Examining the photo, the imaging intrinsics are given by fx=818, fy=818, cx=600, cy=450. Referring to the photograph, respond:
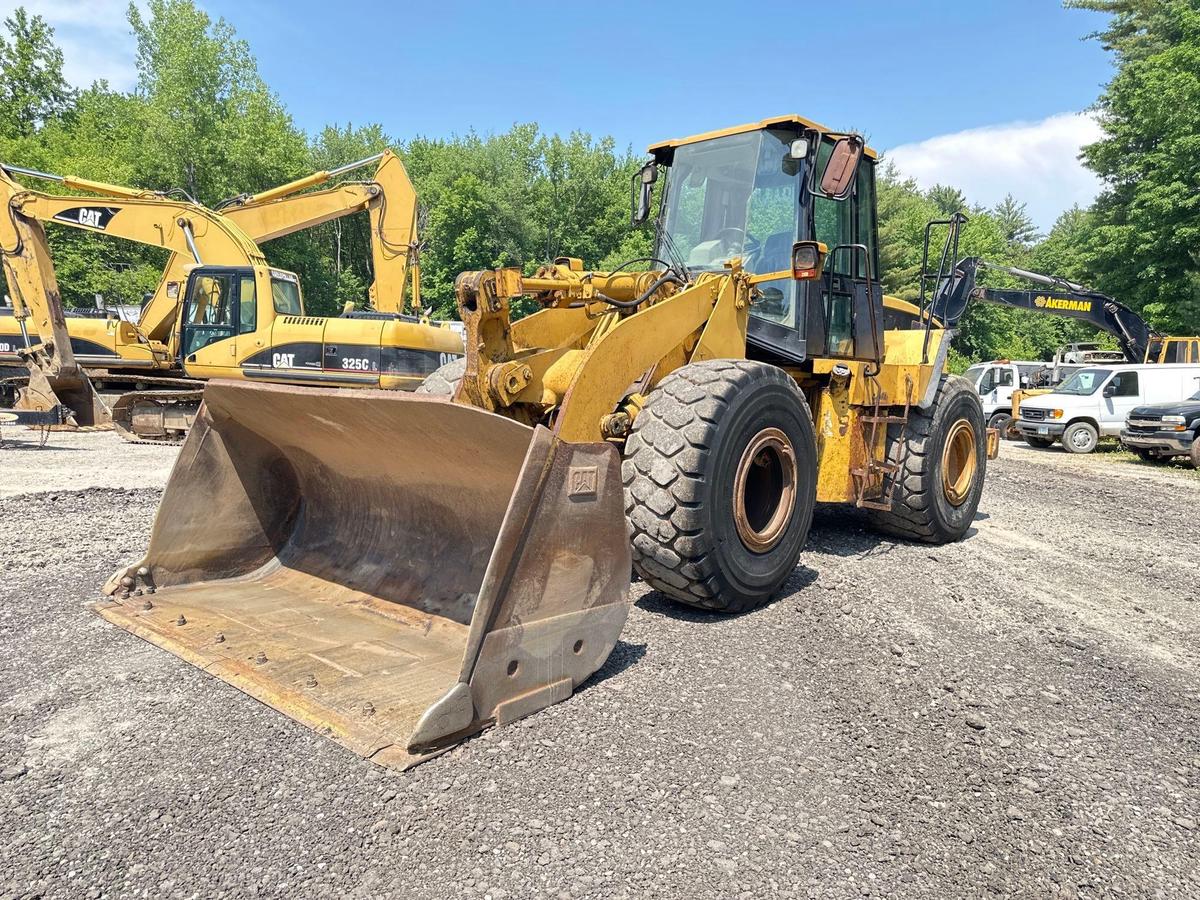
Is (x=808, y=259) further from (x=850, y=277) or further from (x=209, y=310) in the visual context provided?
(x=209, y=310)

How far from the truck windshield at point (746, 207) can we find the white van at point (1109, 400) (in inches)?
540

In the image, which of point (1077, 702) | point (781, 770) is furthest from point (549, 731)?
point (1077, 702)

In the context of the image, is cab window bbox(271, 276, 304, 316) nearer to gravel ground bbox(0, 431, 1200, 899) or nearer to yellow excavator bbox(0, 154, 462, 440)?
yellow excavator bbox(0, 154, 462, 440)

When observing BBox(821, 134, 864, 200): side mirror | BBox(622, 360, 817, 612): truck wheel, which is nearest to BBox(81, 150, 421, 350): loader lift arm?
BBox(821, 134, 864, 200): side mirror

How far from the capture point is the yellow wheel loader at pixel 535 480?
3010mm

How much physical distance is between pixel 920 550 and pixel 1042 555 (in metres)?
1.03

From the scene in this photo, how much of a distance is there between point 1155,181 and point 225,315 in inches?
993

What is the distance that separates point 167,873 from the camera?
2139 mm

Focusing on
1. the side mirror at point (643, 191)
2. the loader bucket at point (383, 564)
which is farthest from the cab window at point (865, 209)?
the loader bucket at point (383, 564)

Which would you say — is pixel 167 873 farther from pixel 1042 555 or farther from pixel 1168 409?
pixel 1168 409

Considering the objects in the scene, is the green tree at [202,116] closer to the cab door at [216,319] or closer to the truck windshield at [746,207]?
the cab door at [216,319]

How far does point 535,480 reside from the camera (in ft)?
9.63

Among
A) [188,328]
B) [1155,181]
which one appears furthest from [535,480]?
[1155,181]

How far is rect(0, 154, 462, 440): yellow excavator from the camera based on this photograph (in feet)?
38.2
